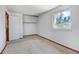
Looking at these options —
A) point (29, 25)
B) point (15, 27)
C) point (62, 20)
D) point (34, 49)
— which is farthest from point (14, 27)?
point (62, 20)

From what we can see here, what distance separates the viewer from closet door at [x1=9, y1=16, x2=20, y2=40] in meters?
6.23

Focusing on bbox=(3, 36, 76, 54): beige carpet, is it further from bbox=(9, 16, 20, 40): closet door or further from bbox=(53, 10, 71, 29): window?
bbox=(9, 16, 20, 40): closet door

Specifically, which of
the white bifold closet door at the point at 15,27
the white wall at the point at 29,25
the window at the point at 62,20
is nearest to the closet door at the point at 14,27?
the white bifold closet door at the point at 15,27

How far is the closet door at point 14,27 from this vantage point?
20.4 ft

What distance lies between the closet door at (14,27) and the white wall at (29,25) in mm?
1785

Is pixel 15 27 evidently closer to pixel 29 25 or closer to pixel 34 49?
pixel 29 25

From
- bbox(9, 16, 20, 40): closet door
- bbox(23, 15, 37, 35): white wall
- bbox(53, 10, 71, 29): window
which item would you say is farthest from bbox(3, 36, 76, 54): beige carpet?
bbox(23, 15, 37, 35): white wall

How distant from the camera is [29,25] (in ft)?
29.7

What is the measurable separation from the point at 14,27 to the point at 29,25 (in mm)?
2656

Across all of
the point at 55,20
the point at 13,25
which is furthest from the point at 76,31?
the point at 13,25

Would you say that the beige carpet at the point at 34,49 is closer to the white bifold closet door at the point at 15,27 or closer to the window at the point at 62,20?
the window at the point at 62,20
